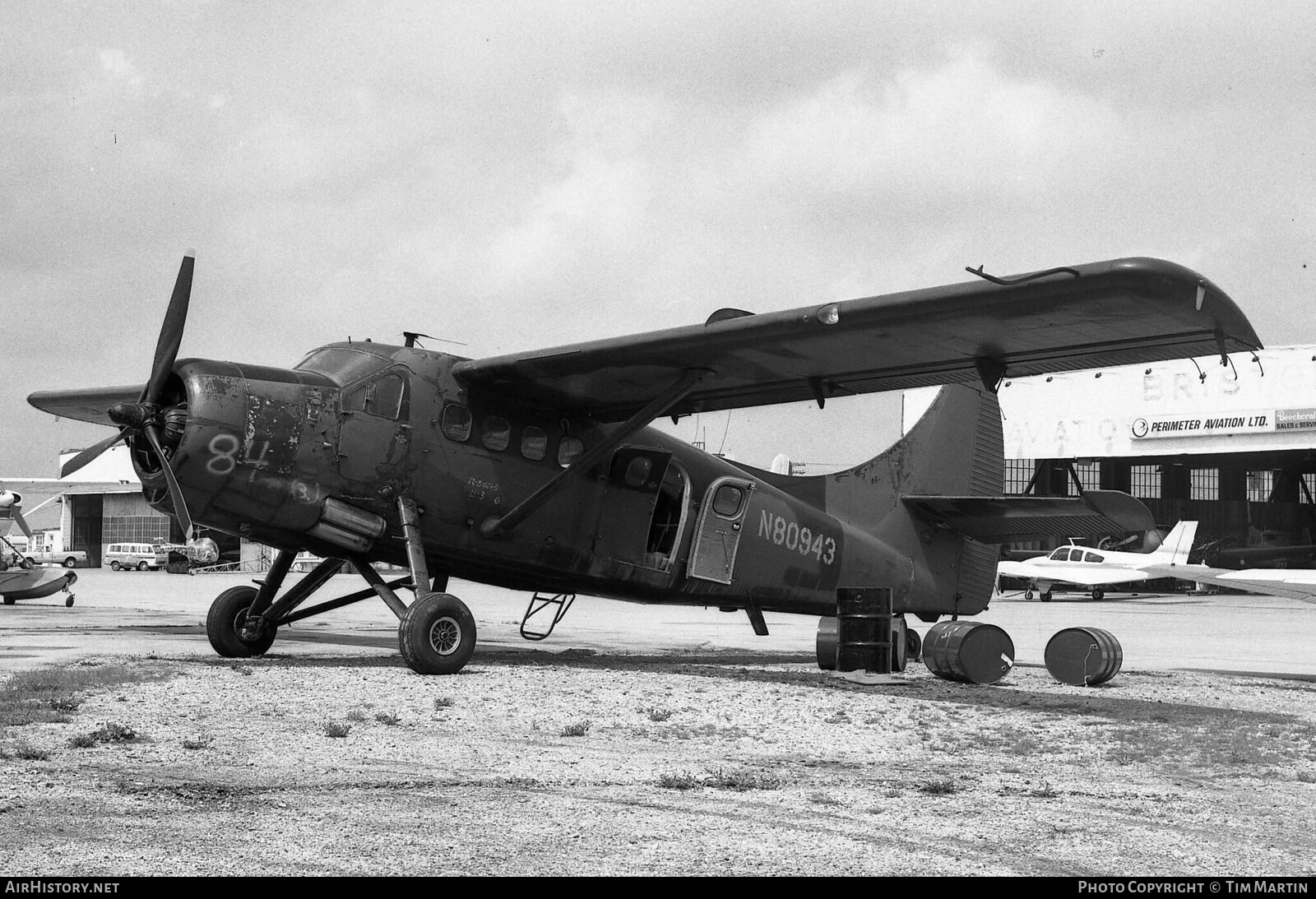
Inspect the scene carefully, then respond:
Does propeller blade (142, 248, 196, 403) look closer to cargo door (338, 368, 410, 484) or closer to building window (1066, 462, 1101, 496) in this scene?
cargo door (338, 368, 410, 484)

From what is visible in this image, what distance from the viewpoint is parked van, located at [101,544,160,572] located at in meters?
76.0

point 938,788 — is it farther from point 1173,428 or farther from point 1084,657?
point 1173,428

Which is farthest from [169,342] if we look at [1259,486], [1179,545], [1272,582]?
[1259,486]

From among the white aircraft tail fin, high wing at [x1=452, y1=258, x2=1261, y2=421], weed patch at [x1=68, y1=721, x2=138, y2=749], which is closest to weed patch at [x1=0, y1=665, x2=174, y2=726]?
weed patch at [x1=68, y1=721, x2=138, y2=749]

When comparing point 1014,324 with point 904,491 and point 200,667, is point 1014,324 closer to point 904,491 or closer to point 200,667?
point 904,491

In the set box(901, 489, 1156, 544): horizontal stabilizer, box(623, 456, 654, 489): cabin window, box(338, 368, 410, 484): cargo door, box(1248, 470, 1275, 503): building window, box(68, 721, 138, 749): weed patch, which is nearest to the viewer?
box(68, 721, 138, 749): weed patch

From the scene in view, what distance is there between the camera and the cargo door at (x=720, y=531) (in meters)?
14.4

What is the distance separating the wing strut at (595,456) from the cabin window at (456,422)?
37.6 inches

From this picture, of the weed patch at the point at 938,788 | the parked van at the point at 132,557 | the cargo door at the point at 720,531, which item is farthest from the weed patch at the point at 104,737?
the parked van at the point at 132,557

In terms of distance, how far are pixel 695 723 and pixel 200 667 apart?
569cm

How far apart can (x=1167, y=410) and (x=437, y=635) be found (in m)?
44.9

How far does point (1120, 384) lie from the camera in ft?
169

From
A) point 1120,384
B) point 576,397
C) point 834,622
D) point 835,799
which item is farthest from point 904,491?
point 1120,384

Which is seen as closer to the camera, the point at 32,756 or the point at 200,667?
the point at 32,756
